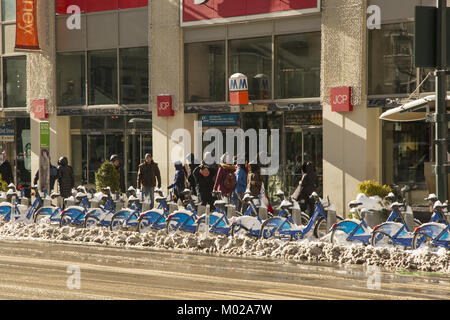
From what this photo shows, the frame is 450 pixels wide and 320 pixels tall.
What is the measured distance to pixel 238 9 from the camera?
23547 mm

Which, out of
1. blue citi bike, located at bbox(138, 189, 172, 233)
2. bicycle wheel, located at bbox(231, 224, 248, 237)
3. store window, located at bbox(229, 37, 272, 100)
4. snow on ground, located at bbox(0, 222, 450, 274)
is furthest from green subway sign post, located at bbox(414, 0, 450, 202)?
store window, located at bbox(229, 37, 272, 100)

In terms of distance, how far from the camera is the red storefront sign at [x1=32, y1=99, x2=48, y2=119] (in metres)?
28.1

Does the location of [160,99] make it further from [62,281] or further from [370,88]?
[62,281]

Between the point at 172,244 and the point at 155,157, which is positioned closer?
the point at 172,244

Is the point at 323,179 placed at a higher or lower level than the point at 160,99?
lower

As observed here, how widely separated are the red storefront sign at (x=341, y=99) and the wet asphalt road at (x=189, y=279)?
8.26m

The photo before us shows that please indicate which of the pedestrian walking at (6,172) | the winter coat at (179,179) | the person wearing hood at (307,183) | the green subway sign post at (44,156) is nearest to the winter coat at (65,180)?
the green subway sign post at (44,156)

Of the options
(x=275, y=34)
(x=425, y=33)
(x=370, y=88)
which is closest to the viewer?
(x=425, y=33)

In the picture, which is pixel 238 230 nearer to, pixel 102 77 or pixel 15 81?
pixel 102 77

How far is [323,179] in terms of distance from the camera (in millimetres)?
22453

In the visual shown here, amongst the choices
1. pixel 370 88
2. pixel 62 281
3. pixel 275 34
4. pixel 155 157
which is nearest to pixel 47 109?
pixel 155 157

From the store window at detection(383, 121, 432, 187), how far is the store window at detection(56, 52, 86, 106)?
417 inches

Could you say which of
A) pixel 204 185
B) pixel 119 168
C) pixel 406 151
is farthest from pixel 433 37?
pixel 119 168

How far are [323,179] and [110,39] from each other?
8.61 m
